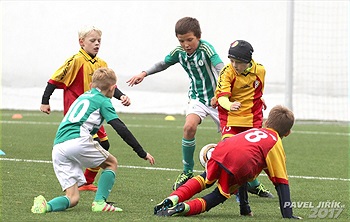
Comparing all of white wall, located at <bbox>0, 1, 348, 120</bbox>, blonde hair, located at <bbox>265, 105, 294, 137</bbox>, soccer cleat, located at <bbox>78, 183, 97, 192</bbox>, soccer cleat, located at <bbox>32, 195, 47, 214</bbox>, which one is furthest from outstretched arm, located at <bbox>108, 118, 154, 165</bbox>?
white wall, located at <bbox>0, 1, 348, 120</bbox>

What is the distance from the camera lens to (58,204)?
5.39 m

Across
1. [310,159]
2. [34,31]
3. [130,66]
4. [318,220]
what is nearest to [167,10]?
[130,66]

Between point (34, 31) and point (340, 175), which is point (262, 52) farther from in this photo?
point (340, 175)

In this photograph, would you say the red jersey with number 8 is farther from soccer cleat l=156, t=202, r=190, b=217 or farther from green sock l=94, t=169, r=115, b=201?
green sock l=94, t=169, r=115, b=201

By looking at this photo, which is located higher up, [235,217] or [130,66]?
[235,217]

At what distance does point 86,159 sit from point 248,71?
156 cm

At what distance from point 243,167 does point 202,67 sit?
6.55ft

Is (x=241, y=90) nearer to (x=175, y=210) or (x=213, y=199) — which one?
(x=213, y=199)

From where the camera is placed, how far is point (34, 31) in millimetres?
19359

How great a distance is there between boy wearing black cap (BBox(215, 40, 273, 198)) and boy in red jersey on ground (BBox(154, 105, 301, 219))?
2.43ft

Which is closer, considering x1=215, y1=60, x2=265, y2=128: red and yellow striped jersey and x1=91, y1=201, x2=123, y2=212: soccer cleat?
x1=91, y1=201, x2=123, y2=212: soccer cleat

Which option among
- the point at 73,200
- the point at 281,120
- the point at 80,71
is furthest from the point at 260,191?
the point at 80,71

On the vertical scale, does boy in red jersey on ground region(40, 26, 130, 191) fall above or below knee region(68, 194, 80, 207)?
above

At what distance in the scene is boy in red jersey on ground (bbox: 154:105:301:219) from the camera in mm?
5277
